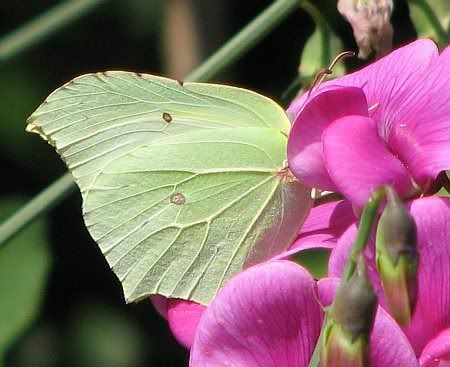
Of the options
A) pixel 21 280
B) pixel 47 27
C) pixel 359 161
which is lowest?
pixel 21 280

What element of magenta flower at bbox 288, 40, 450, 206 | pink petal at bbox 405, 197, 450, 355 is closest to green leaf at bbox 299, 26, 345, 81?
magenta flower at bbox 288, 40, 450, 206

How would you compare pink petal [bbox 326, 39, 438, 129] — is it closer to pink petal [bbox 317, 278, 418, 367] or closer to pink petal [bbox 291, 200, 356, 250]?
pink petal [bbox 291, 200, 356, 250]

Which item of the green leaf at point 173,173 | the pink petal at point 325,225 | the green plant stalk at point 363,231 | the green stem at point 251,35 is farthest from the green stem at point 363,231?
the green stem at point 251,35

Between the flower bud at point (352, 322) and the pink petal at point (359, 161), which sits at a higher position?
the pink petal at point (359, 161)

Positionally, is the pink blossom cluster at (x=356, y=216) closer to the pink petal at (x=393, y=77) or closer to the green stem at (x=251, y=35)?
the pink petal at (x=393, y=77)

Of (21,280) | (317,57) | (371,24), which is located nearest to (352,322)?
(371,24)

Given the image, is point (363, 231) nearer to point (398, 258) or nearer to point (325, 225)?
point (398, 258)

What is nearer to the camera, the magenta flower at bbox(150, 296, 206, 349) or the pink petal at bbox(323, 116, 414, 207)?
the pink petal at bbox(323, 116, 414, 207)
